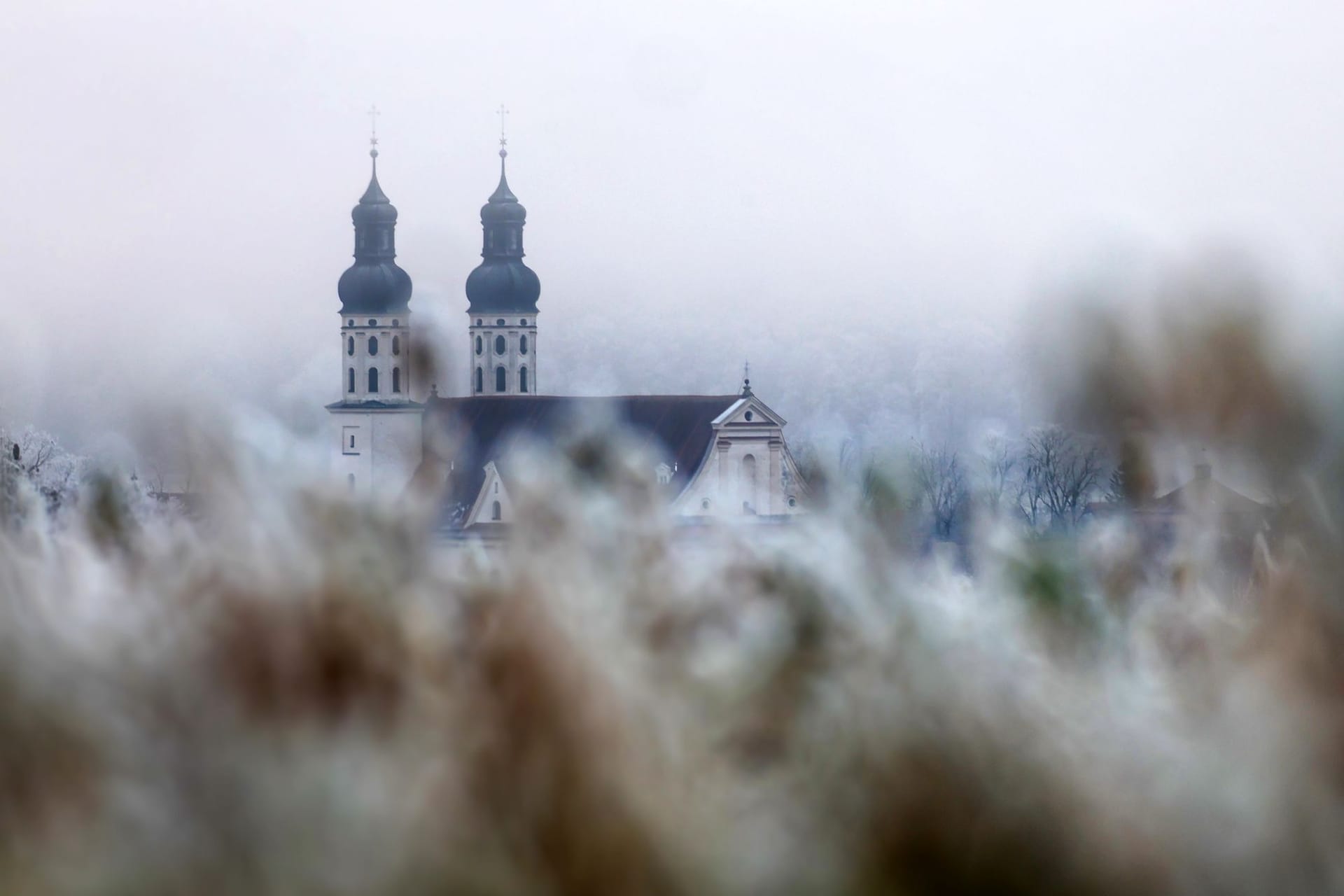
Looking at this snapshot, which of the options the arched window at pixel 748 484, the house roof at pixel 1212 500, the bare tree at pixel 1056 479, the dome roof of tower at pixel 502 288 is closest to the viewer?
the house roof at pixel 1212 500

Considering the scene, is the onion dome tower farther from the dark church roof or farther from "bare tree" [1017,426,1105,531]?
"bare tree" [1017,426,1105,531]

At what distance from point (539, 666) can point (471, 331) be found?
5265cm

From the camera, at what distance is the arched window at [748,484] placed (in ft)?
211

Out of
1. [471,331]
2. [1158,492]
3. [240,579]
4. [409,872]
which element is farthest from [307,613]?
[471,331]

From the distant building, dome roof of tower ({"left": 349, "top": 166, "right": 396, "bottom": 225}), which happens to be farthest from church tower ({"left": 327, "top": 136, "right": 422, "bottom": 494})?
the distant building

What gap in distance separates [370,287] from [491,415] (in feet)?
16.7

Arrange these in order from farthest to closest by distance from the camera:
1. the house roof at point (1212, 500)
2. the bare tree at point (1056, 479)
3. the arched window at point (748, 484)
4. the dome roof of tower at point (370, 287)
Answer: the dome roof of tower at point (370, 287) < the arched window at point (748, 484) < the bare tree at point (1056, 479) < the house roof at point (1212, 500)

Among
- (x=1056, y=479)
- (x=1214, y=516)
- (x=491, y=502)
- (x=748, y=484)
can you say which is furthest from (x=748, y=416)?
(x=1214, y=516)

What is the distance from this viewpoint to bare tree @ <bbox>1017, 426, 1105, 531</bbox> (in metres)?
46.2

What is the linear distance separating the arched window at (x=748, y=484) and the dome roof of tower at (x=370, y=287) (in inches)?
469

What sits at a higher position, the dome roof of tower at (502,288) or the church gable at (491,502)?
the dome roof of tower at (502,288)

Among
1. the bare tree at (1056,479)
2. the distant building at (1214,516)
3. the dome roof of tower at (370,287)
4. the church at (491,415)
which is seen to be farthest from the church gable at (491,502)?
the distant building at (1214,516)

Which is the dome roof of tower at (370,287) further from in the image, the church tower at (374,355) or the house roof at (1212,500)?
the house roof at (1212,500)

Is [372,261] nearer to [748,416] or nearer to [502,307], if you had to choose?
[502,307]
